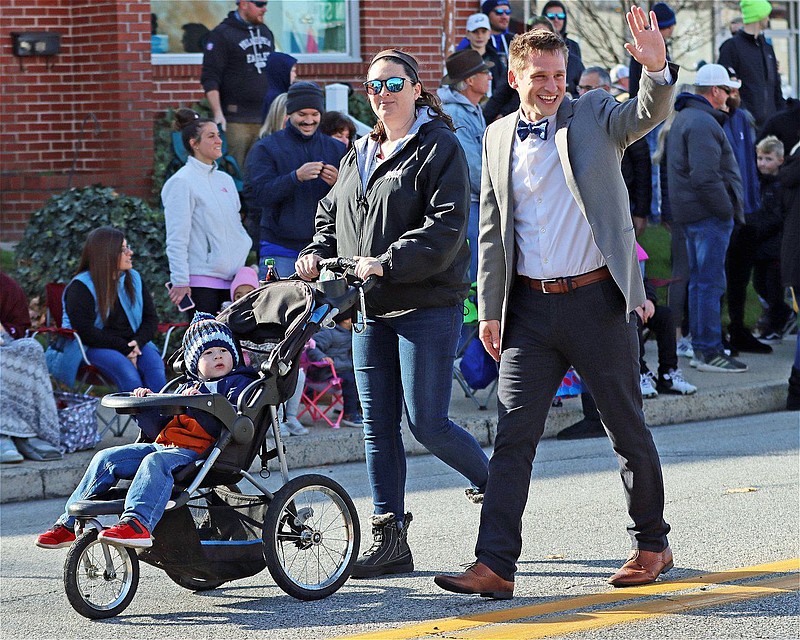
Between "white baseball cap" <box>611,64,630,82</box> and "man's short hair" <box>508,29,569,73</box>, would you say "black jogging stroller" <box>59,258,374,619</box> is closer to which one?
"man's short hair" <box>508,29,569,73</box>

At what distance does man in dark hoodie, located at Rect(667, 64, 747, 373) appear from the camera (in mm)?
11734

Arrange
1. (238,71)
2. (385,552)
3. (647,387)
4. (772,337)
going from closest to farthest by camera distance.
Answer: (385,552) → (647,387) → (238,71) → (772,337)

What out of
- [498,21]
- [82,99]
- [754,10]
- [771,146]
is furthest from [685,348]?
[82,99]

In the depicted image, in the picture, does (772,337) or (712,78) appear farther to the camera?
(772,337)

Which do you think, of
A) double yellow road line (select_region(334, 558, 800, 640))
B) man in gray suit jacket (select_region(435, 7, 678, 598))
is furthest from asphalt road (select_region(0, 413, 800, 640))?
man in gray suit jacket (select_region(435, 7, 678, 598))

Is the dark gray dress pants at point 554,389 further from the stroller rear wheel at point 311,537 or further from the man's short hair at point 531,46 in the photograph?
the man's short hair at point 531,46

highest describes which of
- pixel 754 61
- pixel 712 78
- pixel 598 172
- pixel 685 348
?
pixel 754 61

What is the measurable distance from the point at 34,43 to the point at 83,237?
350cm

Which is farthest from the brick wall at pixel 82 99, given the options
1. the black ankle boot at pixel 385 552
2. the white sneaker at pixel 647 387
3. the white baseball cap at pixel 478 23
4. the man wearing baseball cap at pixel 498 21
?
the black ankle boot at pixel 385 552

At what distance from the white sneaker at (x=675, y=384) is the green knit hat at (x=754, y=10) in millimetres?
5855

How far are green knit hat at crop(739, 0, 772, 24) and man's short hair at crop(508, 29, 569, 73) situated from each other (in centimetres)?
1039

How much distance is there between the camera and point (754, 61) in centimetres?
1590

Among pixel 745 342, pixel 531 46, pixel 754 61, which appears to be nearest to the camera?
pixel 531 46

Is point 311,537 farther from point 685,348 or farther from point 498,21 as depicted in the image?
point 498,21
